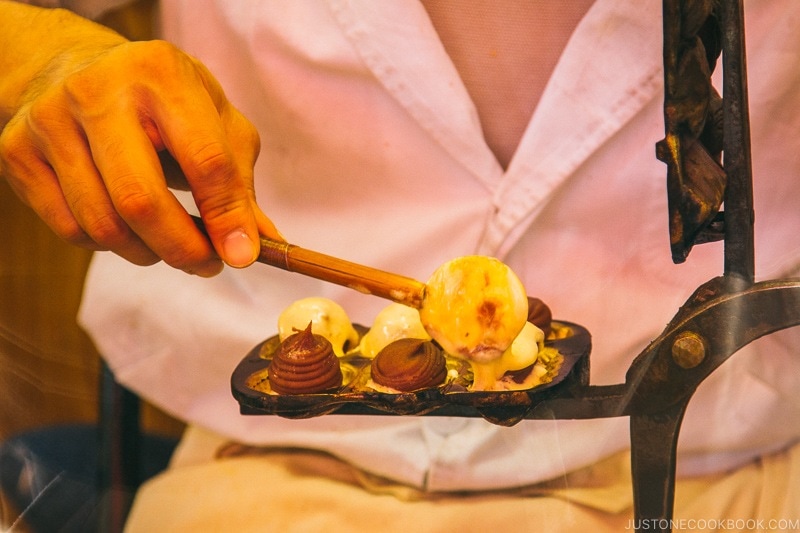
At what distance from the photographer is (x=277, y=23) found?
781mm

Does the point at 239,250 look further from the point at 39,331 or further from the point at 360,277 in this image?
the point at 39,331

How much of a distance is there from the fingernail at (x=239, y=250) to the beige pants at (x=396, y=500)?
0.98 ft

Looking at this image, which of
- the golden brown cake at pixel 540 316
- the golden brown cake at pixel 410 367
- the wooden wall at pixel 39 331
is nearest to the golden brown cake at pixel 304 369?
the golden brown cake at pixel 410 367

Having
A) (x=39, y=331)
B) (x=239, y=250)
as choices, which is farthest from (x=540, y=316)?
(x=39, y=331)

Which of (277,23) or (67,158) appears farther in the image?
(277,23)

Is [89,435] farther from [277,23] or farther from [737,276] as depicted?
[737,276]

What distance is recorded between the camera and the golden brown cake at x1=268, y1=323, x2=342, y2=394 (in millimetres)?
581

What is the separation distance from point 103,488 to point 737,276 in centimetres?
63

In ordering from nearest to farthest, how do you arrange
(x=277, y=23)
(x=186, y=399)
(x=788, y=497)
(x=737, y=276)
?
(x=737, y=276) < (x=788, y=497) < (x=277, y=23) < (x=186, y=399)

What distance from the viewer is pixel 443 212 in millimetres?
846

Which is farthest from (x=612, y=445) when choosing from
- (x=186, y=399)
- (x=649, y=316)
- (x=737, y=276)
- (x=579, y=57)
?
(x=186, y=399)

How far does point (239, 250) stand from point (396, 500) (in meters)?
0.33

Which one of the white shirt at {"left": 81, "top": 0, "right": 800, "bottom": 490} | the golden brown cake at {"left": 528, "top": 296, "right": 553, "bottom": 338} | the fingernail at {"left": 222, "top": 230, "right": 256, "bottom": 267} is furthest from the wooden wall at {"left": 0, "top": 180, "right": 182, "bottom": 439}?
the golden brown cake at {"left": 528, "top": 296, "right": 553, "bottom": 338}

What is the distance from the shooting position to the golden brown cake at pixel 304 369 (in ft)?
1.90
